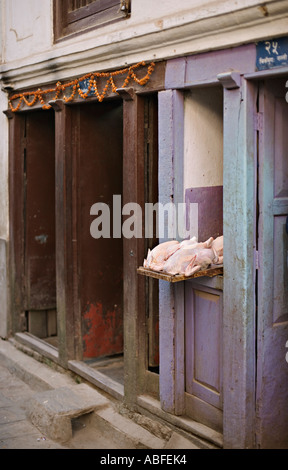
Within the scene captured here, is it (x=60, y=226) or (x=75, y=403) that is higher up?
(x=60, y=226)

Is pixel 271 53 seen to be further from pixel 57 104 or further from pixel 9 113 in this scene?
pixel 9 113

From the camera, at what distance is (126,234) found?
5.88 m

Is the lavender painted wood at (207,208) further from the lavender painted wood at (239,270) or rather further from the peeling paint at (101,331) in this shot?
the peeling paint at (101,331)

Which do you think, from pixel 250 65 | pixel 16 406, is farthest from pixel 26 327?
pixel 250 65

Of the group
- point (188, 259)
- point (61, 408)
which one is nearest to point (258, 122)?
point (188, 259)

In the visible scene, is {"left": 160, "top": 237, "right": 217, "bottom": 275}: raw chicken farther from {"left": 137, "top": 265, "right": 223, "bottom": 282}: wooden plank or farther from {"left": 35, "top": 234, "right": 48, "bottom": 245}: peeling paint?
{"left": 35, "top": 234, "right": 48, "bottom": 245}: peeling paint

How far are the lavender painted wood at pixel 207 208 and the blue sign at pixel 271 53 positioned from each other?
4.21 feet

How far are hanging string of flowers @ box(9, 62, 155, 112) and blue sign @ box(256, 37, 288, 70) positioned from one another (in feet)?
4.16

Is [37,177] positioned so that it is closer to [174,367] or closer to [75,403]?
[75,403]

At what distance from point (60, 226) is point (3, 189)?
1.70 meters

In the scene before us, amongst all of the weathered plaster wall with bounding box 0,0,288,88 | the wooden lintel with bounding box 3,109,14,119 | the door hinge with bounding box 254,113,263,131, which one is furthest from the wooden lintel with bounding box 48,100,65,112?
the door hinge with bounding box 254,113,263,131

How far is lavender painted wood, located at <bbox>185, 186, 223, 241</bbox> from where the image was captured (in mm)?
5277

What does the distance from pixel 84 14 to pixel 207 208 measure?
266 cm

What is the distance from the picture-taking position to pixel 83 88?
650cm
